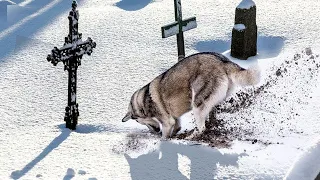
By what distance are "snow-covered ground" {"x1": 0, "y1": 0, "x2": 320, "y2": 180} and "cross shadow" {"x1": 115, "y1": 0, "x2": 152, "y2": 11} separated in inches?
0.9

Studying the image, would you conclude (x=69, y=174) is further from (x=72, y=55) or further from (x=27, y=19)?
(x=27, y=19)

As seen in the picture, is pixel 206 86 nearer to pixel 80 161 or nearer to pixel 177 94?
pixel 177 94

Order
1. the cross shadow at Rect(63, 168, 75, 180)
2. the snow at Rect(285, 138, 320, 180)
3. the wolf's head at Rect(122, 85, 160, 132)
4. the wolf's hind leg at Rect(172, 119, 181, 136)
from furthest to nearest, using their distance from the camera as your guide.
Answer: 1. the wolf's hind leg at Rect(172, 119, 181, 136)
2. the wolf's head at Rect(122, 85, 160, 132)
3. the cross shadow at Rect(63, 168, 75, 180)
4. the snow at Rect(285, 138, 320, 180)

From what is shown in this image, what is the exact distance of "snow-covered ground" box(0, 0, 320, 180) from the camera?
5.88 m

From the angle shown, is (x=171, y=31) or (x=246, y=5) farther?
(x=246, y=5)

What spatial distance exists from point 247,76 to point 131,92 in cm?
264

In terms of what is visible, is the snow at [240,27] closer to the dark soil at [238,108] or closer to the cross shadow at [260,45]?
the cross shadow at [260,45]

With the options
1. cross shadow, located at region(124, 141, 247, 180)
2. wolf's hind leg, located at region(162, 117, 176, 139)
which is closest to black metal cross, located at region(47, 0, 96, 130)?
wolf's hind leg, located at region(162, 117, 176, 139)

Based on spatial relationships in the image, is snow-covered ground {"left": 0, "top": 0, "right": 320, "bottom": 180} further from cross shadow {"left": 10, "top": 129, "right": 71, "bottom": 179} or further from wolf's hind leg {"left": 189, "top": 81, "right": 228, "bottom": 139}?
wolf's hind leg {"left": 189, "top": 81, "right": 228, "bottom": 139}

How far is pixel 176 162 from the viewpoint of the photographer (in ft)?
19.4

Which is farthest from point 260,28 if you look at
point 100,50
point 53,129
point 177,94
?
point 53,129

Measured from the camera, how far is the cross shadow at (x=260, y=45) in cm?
1054

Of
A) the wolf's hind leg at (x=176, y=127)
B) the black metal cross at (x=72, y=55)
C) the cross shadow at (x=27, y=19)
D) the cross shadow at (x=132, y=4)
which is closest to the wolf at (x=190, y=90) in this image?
the wolf's hind leg at (x=176, y=127)

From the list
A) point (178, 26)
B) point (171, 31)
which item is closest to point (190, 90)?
point (171, 31)
